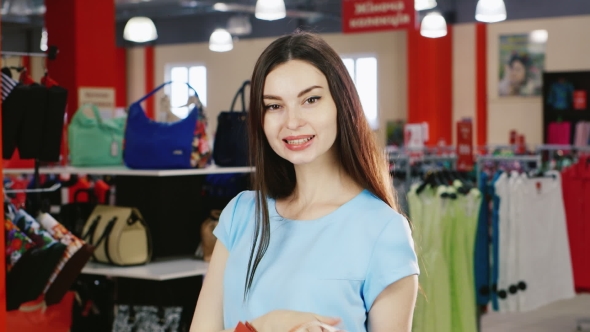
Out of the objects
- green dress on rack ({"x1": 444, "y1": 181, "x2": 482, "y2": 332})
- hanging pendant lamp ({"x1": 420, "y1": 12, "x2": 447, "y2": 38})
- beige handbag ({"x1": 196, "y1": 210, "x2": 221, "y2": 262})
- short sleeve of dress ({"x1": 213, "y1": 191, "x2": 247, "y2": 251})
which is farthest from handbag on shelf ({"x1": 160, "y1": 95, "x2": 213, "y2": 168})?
hanging pendant lamp ({"x1": 420, "y1": 12, "x2": 447, "y2": 38})

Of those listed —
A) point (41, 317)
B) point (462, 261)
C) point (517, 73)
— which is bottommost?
point (41, 317)

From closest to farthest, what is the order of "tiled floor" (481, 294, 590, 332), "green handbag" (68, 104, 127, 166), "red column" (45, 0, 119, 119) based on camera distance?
"green handbag" (68, 104, 127, 166) → "tiled floor" (481, 294, 590, 332) → "red column" (45, 0, 119, 119)

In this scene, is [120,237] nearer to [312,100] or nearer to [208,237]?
[208,237]

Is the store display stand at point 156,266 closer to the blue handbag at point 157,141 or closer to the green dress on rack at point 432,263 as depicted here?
the blue handbag at point 157,141

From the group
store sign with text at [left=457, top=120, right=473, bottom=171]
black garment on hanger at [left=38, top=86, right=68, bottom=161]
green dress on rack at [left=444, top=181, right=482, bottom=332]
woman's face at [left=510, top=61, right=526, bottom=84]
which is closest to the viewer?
black garment on hanger at [left=38, top=86, right=68, bottom=161]

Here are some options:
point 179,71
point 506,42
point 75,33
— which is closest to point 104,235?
point 75,33

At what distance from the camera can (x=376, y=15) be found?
9.00 m

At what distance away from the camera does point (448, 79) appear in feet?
53.0

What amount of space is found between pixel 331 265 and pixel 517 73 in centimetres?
1424

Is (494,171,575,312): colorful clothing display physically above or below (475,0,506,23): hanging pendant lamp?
below

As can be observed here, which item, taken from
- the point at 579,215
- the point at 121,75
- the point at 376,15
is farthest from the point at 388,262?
the point at 121,75

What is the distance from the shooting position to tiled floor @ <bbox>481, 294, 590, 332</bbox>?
7328 millimetres

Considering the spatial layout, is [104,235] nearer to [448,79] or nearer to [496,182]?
[496,182]

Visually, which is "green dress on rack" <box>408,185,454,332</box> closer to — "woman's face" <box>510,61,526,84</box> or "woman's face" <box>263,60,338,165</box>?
"woman's face" <box>263,60,338,165</box>
